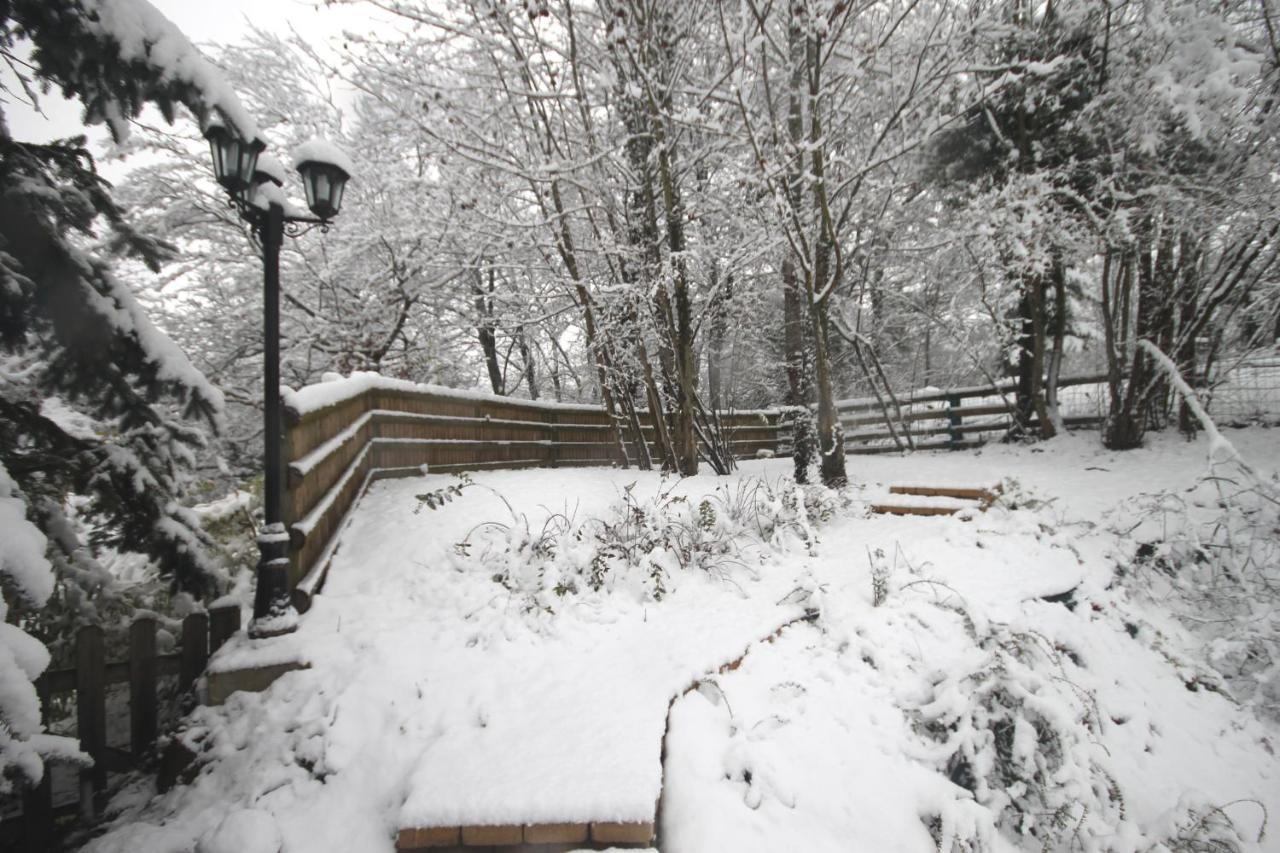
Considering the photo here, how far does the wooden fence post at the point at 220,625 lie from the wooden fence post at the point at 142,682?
25 centimetres

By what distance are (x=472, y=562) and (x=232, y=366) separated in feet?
32.3

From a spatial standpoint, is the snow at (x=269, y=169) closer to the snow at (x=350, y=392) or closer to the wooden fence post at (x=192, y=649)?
the snow at (x=350, y=392)

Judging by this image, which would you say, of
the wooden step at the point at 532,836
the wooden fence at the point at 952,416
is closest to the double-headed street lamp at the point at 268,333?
the wooden step at the point at 532,836

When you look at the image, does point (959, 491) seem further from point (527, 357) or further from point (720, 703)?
point (527, 357)

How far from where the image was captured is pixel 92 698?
265 centimetres

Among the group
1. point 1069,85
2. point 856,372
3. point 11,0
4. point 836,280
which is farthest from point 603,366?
point 856,372

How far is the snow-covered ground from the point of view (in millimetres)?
2186

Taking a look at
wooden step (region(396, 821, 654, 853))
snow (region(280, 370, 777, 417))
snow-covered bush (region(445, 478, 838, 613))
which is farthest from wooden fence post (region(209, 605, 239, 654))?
wooden step (region(396, 821, 654, 853))

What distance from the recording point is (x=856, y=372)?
16.0m

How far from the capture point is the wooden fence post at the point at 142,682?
9.17ft

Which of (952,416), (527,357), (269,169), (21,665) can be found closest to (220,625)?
(21,665)

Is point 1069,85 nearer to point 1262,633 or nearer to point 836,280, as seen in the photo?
point 836,280

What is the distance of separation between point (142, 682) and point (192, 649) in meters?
0.22

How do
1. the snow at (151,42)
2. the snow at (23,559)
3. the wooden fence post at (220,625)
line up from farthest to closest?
the wooden fence post at (220,625), the snow at (151,42), the snow at (23,559)
